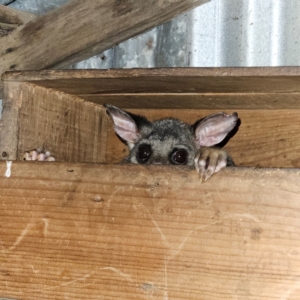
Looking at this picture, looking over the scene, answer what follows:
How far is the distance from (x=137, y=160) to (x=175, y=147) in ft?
0.85

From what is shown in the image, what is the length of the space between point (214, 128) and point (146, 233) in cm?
111

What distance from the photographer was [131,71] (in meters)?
2.81

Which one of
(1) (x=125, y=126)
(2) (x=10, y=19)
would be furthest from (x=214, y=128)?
(2) (x=10, y=19)

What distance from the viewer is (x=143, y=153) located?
371 cm

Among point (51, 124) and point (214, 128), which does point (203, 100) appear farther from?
point (51, 124)

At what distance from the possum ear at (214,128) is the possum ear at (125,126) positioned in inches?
15.8

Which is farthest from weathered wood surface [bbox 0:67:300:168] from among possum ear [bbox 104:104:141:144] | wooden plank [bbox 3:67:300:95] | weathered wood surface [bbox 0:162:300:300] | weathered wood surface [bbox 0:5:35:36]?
weathered wood surface [bbox 0:5:35:36]

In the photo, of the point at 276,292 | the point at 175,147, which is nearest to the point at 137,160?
the point at 175,147

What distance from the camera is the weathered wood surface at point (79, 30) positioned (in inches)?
146

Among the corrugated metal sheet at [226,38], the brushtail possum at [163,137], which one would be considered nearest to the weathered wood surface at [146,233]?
the brushtail possum at [163,137]

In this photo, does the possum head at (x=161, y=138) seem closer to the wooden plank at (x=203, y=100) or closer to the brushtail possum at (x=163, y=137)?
the brushtail possum at (x=163, y=137)

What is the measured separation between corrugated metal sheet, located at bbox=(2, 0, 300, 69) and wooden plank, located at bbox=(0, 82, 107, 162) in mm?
586

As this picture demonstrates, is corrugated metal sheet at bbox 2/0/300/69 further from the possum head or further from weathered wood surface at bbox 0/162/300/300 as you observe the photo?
weathered wood surface at bbox 0/162/300/300

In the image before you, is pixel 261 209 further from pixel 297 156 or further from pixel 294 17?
pixel 294 17
